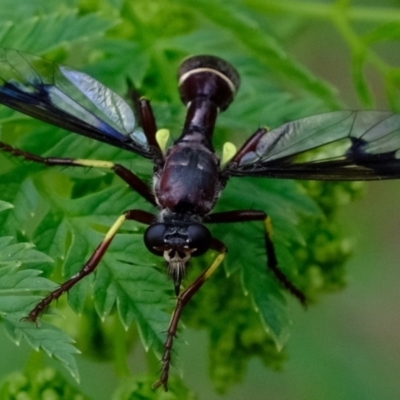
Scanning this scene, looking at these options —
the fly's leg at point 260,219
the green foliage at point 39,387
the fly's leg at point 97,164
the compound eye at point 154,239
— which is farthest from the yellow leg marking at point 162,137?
the green foliage at point 39,387

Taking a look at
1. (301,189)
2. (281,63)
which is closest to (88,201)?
(301,189)

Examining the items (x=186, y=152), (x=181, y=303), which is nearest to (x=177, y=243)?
(x=181, y=303)

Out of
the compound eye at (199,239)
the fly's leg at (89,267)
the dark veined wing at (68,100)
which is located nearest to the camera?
the fly's leg at (89,267)

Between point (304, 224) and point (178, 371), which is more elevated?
point (304, 224)

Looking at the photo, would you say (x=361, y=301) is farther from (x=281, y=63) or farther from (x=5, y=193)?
(x=5, y=193)

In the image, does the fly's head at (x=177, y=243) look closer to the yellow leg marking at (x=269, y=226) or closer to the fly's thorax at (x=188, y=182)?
the fly's thorax at (x=188, y=182)

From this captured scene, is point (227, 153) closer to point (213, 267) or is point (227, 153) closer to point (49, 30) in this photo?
point (213, 267)
